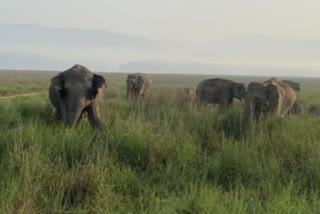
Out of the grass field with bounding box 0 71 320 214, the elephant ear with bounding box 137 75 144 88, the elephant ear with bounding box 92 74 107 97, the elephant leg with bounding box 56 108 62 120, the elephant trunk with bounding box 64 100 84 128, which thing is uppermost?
the elephant ear with bounding box 92 74 107 97

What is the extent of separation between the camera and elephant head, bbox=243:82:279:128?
8.29m

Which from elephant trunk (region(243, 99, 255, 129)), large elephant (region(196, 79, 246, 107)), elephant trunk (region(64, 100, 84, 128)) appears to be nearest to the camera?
elephant trunk (region(64, 100, 84, 128))

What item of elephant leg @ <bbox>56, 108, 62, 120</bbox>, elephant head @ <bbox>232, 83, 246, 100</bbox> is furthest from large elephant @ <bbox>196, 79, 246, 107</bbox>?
elephant leg @ <bbox>56, 108, 62, 120</bbox>

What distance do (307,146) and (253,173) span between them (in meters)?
1.52

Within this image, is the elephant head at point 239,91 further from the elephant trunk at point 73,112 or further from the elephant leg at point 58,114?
the elephant trunk at point 73,112

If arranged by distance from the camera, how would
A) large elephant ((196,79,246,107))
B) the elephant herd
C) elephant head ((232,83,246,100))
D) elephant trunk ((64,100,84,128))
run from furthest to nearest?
large elephant ((196,79,246,107)) < elephant head ((232,83,246,100)) < the elephant herd < elephant trunk ((64,100,84,128))

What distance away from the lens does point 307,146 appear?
595 centimetres

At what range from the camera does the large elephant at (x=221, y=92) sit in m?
14.0

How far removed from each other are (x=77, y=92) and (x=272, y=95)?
14.8 ft

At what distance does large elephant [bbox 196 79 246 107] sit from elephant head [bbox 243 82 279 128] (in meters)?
5.07

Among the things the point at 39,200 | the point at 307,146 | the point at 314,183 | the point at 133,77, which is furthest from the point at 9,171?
the point at 133,77

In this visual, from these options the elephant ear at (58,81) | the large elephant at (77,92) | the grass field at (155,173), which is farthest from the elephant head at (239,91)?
the elephant ear at (58,81)

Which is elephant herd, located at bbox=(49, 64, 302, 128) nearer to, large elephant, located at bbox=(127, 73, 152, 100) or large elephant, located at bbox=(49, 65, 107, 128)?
large elephant, located at bbox=(49, 65, 107, 128)

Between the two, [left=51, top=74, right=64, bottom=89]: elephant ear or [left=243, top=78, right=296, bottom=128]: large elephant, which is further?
[left=243, top=78, right=296, bottom=128]: large elephant
